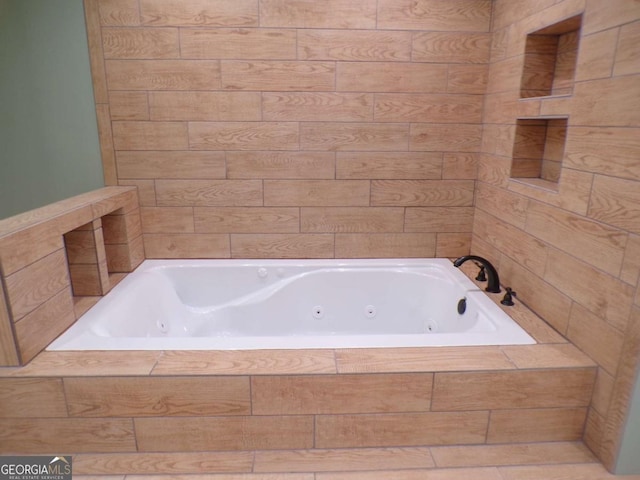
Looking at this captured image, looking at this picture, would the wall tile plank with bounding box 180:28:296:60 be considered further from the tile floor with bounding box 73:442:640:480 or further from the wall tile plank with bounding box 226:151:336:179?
the tile floor with bounding box 73:442:640:480

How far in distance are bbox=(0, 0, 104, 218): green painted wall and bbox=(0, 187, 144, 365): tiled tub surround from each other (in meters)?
0.30

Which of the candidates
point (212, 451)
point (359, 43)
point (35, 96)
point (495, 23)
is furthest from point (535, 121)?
point (35, 96)

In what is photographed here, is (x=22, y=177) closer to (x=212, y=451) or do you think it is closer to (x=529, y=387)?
(x=212, y=451)

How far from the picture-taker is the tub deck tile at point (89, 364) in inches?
58.3

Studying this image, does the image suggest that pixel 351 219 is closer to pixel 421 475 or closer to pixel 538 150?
pixel 538 150

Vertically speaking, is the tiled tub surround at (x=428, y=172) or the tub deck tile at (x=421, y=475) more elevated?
the tiled tub surround at (x=428, y=172)

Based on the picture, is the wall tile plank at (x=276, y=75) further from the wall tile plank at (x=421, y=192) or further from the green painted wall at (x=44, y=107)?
the green painted wall at (x=44, y=107)

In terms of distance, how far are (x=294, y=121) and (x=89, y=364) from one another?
5.21 ft

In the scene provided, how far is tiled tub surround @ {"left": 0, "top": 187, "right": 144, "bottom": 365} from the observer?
1.47 m

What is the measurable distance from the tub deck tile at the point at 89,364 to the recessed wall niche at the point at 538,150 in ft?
6.37

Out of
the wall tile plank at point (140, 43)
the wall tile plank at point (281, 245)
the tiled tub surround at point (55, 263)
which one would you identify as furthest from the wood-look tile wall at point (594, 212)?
the tiled tub surround at point (55, 263)

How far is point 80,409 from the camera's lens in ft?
4.93

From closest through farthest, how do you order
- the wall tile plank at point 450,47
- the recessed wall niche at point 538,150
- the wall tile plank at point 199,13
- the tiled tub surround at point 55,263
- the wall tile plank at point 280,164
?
the tiled tub surround at point 55,263 < the recessed wall niche at point 538,150 < the wall tile plank at point 199,13 < the wall tile plank at point 450,47 < the wall tile plank at point 280,164

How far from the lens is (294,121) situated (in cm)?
237
